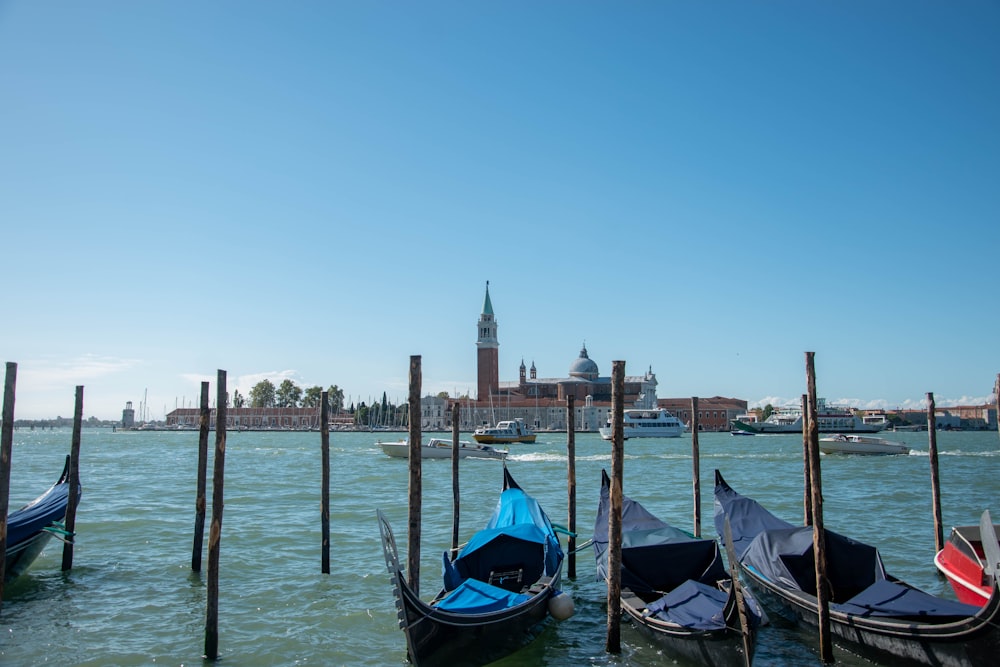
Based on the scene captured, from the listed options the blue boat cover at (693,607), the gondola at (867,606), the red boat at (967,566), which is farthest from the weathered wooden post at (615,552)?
the red boat at (967,566)

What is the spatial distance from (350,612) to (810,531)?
4.93 m

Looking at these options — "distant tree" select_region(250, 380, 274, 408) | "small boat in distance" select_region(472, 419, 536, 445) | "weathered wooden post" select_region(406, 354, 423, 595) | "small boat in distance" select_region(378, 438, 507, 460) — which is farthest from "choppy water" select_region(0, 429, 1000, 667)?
"distant tree" select_region(250, 380, 274, 408)

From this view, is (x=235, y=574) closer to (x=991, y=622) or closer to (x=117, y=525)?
(x=117, y=525)

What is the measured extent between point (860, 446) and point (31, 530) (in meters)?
39.4

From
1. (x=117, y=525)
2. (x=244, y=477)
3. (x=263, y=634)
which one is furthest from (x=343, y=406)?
(x=263, y=634)

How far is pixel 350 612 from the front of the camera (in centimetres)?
809

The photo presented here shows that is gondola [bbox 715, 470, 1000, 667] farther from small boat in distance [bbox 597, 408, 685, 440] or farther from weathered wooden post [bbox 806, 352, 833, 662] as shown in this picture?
small boat in distance [bbox 597, 408, 685, 440]

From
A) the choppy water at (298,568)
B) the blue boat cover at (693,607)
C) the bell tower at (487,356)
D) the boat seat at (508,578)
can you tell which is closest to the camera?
the blue boat cover at (693,607)

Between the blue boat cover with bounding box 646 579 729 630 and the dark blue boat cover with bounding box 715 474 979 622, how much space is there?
0.76 meters

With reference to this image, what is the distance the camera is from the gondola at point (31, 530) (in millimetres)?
8805

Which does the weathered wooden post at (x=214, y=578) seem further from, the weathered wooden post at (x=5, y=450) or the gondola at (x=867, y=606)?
the gondola at (x=867, y=606)

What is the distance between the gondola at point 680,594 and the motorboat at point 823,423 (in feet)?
209

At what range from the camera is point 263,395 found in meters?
109

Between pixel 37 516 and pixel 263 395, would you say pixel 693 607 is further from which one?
pixel 263 395
